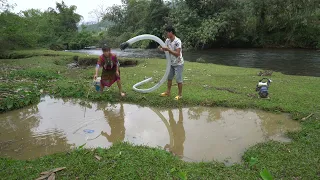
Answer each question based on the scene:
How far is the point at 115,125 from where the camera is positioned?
5.83 m

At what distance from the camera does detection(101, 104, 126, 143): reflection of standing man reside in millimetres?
5202

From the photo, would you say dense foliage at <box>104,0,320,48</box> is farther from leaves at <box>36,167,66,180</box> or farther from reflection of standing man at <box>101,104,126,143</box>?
leaves at <box>36,167,66,180</box>

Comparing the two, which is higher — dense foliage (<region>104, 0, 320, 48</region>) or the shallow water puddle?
dense foliage (<region>104, 0, 320, 48</region>)

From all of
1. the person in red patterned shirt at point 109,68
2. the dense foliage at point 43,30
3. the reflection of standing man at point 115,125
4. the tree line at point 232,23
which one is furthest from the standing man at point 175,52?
the tree line at point 232,23

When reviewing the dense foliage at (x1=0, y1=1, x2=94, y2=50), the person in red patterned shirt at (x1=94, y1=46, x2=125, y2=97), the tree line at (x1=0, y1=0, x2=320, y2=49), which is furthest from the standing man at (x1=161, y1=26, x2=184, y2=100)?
the tree line at (x1=0, y1=0, x2=320, y2=49)

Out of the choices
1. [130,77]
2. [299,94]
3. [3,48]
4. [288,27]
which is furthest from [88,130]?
[288,27]

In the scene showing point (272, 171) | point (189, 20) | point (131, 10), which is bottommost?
point (272, 171)

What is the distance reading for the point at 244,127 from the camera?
5.52 meters

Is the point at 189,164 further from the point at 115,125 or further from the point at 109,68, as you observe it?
the point at 109,68

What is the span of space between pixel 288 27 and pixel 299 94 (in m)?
23.9

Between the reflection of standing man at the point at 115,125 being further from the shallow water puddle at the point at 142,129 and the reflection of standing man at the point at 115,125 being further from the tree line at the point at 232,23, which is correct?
the tree line at the point at 232,23

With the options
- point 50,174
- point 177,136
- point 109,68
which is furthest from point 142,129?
point 109,68

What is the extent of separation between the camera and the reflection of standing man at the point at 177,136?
15.2ft

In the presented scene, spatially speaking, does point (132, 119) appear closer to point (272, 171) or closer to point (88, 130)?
point (88, 130)
